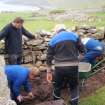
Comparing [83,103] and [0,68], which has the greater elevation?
[0,68]

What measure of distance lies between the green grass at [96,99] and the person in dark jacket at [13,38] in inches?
99.1

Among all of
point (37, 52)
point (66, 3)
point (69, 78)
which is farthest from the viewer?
point (66, 3)

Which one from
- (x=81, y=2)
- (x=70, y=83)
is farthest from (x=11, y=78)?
(x=81, y=2)

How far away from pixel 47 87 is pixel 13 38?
5.81ft

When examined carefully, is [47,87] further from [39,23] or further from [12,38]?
[39,23]

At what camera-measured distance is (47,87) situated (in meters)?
12.1

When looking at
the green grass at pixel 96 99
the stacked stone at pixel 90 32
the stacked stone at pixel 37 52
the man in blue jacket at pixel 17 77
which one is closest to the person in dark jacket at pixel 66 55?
the man in blue jacket at pixel 17 77

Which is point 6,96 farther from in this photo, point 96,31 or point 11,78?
point 96,31

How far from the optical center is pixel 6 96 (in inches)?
330

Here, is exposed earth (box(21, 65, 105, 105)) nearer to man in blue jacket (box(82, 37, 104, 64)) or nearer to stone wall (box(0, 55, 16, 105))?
man in blue jacket (box(82, 37, 104, 64))

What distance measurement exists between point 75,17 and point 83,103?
27754mm

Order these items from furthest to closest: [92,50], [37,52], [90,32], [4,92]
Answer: [90,32] < [37,52] < [92,50] < [4,92]

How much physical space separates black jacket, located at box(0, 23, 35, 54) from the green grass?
101 inches

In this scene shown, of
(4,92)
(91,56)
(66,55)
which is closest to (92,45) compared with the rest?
(91,56)
